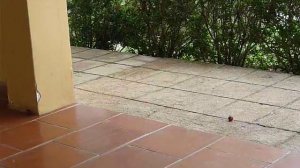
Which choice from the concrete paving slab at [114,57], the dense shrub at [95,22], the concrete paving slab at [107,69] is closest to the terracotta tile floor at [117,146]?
the concrete paving slab at [107,69]

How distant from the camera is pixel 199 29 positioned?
17.7 feet

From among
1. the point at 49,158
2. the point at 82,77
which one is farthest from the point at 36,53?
the point at 82,77

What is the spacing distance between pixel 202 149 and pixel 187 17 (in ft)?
8.23

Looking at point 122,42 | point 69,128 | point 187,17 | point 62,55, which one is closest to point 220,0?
point 187,17

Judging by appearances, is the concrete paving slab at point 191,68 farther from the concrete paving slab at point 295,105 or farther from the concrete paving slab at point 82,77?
the concrete paving slab at point 295,105

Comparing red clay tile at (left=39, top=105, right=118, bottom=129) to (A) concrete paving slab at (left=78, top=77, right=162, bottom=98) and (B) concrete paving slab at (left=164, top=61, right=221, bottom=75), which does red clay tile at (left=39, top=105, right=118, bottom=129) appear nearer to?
(A) concrete paving slab at (left=78, top=77, right=162, bottom=98)

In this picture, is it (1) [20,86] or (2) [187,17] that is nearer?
(1) [20,86]

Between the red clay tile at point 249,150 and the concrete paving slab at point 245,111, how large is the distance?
1.40 ft

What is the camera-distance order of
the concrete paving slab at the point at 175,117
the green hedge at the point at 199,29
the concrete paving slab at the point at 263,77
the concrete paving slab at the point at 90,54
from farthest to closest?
the concrete paving slab at the point at 90,54 < the green hedge at the point at 199,29 < the concrete paving slab at the point at 263,77 < the concrete paving slab at the point at 175,117

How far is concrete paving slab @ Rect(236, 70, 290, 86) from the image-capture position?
14.8ft

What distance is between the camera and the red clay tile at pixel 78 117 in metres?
3.62

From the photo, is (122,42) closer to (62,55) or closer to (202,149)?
(62,55)

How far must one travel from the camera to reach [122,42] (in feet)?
20.1

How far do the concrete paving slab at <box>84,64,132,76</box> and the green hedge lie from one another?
2.36 ft
